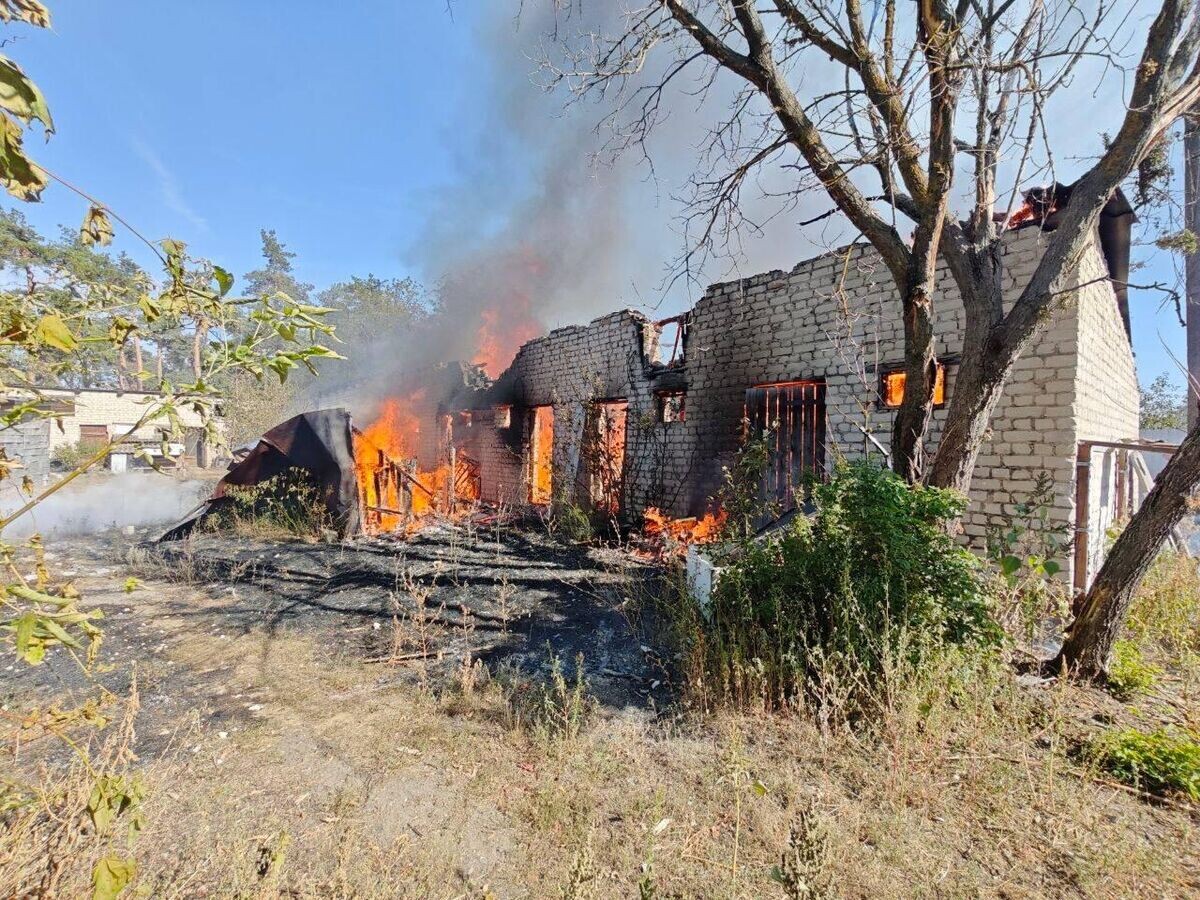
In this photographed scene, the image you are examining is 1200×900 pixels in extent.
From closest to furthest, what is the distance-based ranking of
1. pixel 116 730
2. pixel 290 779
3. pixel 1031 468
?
pixel 290 779 < pixel 116 730 < pixel 1031 468

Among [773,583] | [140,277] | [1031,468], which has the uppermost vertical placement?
[140,277]

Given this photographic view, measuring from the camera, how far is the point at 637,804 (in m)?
2.65

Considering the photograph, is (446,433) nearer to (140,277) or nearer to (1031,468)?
(1031,468)

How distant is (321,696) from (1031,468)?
662 centimetres

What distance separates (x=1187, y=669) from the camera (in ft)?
13.3

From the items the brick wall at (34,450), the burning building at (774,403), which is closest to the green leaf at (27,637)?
the burning building at (774,403)

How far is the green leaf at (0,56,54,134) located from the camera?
0.83m

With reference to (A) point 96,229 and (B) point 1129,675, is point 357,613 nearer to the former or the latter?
(A) point 96,229

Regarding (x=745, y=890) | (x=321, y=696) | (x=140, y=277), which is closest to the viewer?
(x=140, y=277)

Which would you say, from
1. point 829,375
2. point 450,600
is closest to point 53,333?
point 450,600

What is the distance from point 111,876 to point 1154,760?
15.2 ft

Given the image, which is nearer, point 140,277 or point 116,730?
point 140,277

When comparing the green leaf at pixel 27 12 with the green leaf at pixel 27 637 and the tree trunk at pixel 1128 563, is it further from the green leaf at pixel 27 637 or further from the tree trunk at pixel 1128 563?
the tree trunk at pixel 1128 563

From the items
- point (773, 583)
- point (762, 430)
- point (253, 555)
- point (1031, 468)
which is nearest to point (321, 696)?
point (773, 583)
